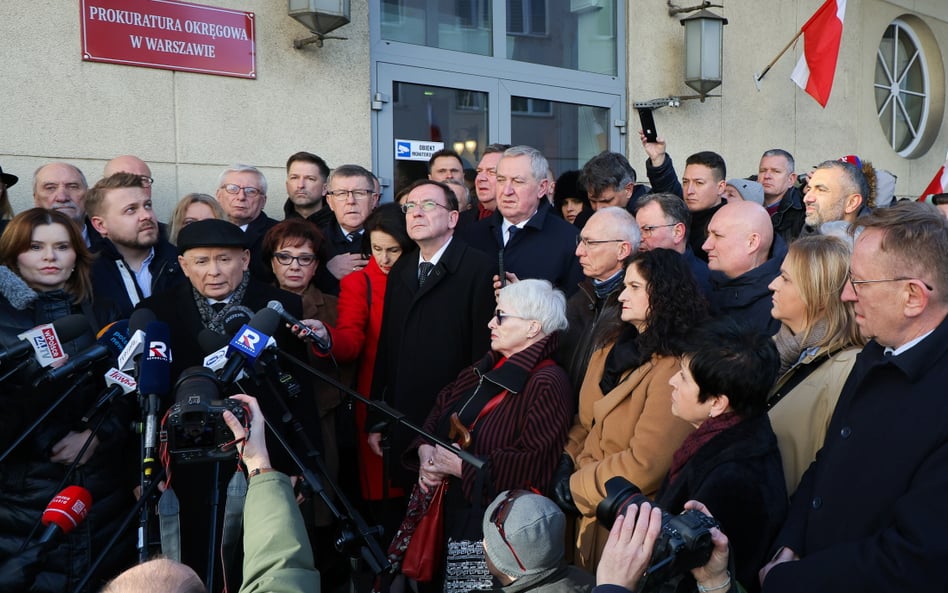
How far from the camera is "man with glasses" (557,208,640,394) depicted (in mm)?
3705

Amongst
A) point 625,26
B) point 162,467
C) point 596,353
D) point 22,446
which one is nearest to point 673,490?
point 596,353

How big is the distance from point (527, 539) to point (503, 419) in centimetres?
107

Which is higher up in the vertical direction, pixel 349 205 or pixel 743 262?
pixel 349 205

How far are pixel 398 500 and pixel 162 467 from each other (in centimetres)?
197

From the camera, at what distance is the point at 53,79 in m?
5.02

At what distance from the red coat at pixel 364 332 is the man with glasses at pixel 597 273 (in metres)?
1.00

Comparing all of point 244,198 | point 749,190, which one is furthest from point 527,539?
point 749,190

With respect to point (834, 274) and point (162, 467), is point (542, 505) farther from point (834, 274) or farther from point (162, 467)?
point (834, 274)

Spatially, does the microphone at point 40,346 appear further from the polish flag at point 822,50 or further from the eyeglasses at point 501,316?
the polish flag at point 822,50

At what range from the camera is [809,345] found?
9.71 ft

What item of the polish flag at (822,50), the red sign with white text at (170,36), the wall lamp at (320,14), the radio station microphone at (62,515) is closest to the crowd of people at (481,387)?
the radio station microphone at (62,515)

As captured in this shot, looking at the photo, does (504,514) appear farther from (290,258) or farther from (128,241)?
(128,241)

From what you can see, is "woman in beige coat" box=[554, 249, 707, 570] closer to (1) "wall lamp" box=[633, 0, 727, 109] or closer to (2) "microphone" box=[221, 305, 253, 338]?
(2) "microphone" box=[221, 305, 253, 338]

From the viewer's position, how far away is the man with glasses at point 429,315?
13.1ft
